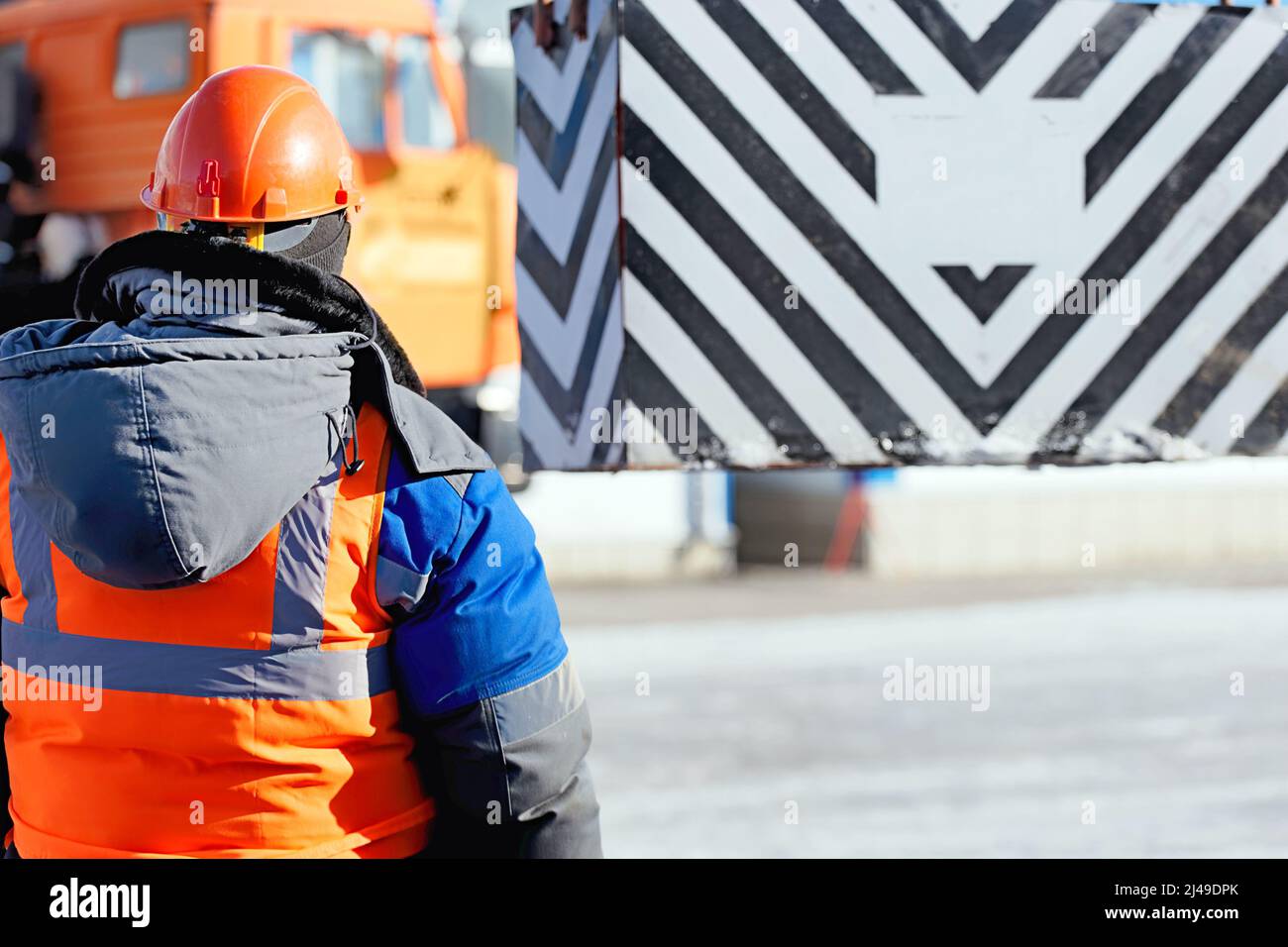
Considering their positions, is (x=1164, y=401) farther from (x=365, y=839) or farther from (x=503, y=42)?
(x=503, y=42)

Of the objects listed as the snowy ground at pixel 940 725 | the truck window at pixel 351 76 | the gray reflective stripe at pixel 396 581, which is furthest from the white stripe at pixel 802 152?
the truck window at pixel 351 76

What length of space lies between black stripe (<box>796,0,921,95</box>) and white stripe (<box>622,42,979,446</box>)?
0.74ft

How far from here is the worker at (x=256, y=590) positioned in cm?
199

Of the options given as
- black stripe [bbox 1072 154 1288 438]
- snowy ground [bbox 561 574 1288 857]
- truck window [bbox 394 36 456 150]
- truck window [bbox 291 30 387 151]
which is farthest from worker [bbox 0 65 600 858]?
truck window [bbox 394 36 456 150]

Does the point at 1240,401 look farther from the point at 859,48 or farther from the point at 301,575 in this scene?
the point at 301,575

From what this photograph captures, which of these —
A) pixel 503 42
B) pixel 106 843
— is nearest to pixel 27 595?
pixel 106 843

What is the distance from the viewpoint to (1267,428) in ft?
8.94

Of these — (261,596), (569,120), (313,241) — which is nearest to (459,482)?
(261,596)

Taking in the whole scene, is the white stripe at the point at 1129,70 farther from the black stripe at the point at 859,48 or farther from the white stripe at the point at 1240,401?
the white stripe at the point at 1240,401

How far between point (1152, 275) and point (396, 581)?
1.25 metres

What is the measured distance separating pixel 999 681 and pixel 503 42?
14.8 feet

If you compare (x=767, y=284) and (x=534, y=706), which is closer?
(x=534, y=706)

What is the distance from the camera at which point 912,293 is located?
8.55 ft

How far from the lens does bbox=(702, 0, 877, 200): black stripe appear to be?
2559 mm
